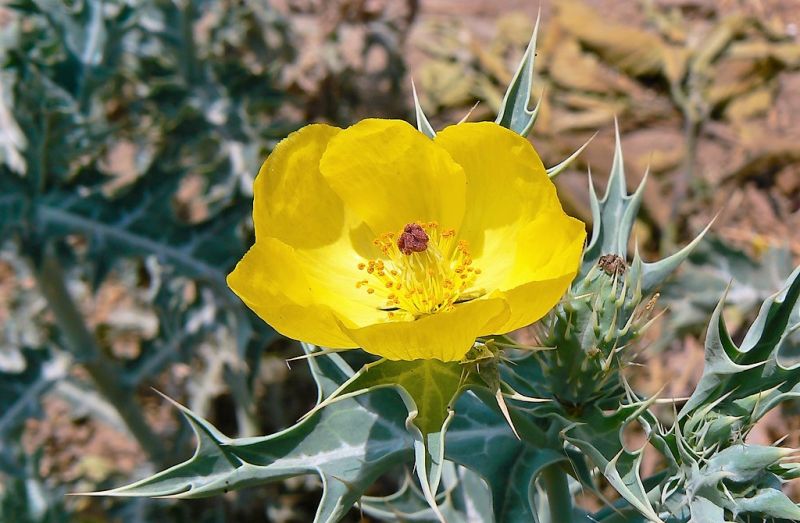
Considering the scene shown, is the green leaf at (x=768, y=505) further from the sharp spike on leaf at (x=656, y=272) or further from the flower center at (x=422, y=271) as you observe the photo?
the flower center at (x=422, y=271)

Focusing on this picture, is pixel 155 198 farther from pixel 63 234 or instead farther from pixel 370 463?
pixel 370 463

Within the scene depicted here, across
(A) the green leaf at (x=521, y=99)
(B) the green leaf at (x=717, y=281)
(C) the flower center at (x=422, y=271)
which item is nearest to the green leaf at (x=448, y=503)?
(C) the flower center at (x=422, y=271)

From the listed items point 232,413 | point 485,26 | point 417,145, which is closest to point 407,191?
point 417,145

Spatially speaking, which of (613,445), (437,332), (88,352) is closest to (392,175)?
(437,332)

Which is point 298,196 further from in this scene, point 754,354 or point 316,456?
point 754,354

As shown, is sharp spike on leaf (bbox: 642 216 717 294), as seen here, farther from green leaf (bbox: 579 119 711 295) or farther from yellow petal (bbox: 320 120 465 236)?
yellow petal (bbox: 320 120 465 236)

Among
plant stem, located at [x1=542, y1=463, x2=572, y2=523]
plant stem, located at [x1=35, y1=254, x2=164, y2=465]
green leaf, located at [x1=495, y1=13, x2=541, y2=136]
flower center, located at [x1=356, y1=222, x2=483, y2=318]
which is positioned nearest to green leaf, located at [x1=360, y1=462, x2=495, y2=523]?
plant stem, located at [x1=542, y1=463, x2=572, y2=523]
